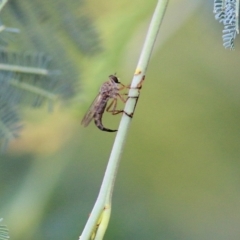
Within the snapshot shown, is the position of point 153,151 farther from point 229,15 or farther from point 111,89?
point 229,15

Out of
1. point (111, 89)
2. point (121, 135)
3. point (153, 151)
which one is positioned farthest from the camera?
point (153, 151)

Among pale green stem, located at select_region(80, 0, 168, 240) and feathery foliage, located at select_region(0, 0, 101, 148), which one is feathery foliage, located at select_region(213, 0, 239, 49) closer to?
pale green stem, located at select_region(80, 0, 168, 240)

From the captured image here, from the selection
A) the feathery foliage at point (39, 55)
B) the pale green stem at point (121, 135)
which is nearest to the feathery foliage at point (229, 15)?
the pale green stem at point (121, 135)

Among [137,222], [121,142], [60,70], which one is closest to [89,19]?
[60,70]

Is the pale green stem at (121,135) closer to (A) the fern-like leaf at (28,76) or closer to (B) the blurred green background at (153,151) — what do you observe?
(A) the fern-like leaf at (28,76)

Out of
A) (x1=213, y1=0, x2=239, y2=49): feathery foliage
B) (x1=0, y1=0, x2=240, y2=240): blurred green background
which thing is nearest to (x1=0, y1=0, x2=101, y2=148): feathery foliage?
(x1=213, y1=0, x2=239, y2=49): feathery foliage

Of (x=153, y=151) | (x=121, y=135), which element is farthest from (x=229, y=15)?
(x=153, y=151)
